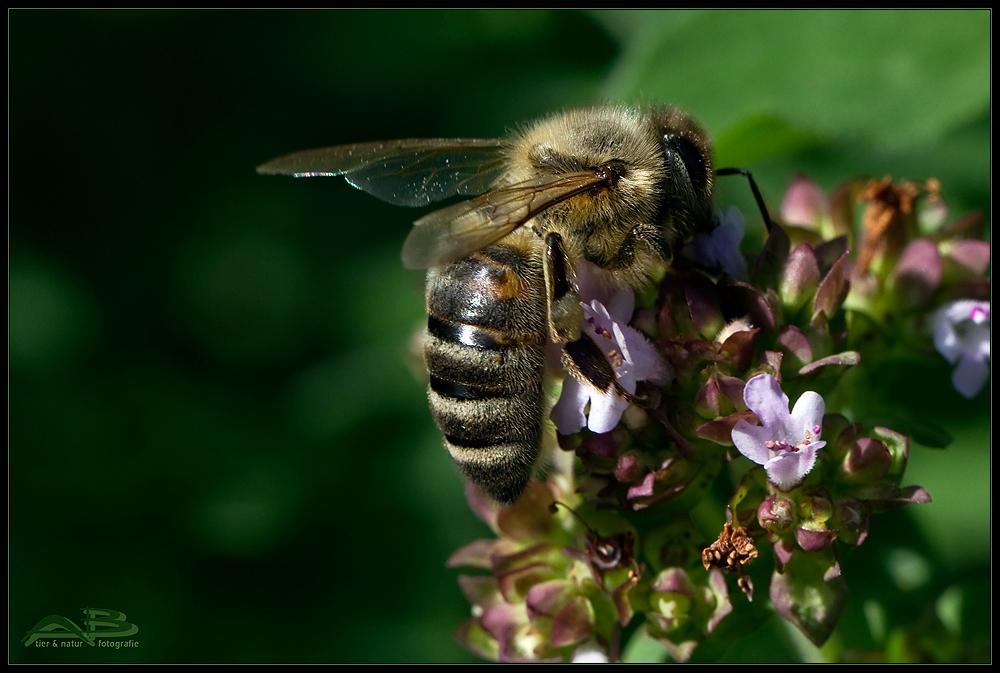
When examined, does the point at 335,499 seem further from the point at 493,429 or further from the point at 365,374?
the point at 493,429

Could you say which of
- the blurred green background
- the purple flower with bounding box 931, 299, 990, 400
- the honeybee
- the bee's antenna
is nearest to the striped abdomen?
the honeybee

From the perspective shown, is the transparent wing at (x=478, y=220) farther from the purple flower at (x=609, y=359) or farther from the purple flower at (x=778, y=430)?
the purple flower at (x=778, y=430)

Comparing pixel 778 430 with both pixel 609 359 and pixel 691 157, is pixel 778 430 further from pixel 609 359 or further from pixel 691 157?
pixel 691 157

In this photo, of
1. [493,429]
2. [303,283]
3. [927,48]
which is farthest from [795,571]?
[303,283]

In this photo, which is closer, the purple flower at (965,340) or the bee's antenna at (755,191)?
the bee's antenna at (755,191)

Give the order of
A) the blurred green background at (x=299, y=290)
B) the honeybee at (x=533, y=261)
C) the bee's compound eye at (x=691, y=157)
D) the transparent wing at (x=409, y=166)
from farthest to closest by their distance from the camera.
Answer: the blurred green background at (x=299, y=290), the transparent wing at (x=409, y=166), the bee's compound eye at (x=691, y=157), the honeybee at (x=533, y=261)

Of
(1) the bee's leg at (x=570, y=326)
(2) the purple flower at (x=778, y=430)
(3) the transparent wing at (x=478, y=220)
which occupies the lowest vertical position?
(2) the purple flower at (x=778, y=430)

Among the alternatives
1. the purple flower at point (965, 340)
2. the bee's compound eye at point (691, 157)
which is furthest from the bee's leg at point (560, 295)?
the purple flower at point (965, 340)
